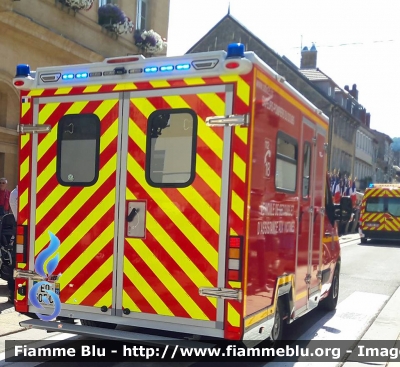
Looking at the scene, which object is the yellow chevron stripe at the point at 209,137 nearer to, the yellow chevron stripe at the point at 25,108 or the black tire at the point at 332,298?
the yellow chevron stripe at the point at 25,108

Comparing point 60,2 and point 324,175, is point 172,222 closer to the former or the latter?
point 324,175

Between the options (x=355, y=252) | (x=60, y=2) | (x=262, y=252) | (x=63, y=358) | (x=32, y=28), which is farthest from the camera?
(x=355, y=252)

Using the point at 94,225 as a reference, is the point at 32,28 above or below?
above

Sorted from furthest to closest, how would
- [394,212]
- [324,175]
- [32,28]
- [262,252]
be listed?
[394,212], [32,28], [324,175], [262,252]

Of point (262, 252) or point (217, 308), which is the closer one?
point (217, 308)

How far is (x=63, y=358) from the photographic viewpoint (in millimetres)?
5223

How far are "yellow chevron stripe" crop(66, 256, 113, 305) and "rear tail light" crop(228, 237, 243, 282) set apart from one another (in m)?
1.09

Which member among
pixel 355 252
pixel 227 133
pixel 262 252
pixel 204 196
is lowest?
pixel 355 252

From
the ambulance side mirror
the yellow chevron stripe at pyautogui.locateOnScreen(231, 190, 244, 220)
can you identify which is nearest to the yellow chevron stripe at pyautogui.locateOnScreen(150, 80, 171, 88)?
the yellow chevron stripe at pyautogui.locateOnScreen(231, 190, 244, 220)

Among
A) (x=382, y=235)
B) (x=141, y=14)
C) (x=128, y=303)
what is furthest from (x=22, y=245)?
(x=382, y=235)

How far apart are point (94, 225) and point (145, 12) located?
1480 centimetres

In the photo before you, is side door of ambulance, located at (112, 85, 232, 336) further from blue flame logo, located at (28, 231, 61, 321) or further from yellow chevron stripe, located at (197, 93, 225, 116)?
blue flame logo, located at (28, 231, 61, 321)

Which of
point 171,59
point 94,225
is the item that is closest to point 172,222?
point 94,225

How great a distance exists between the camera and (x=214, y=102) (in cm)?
450
